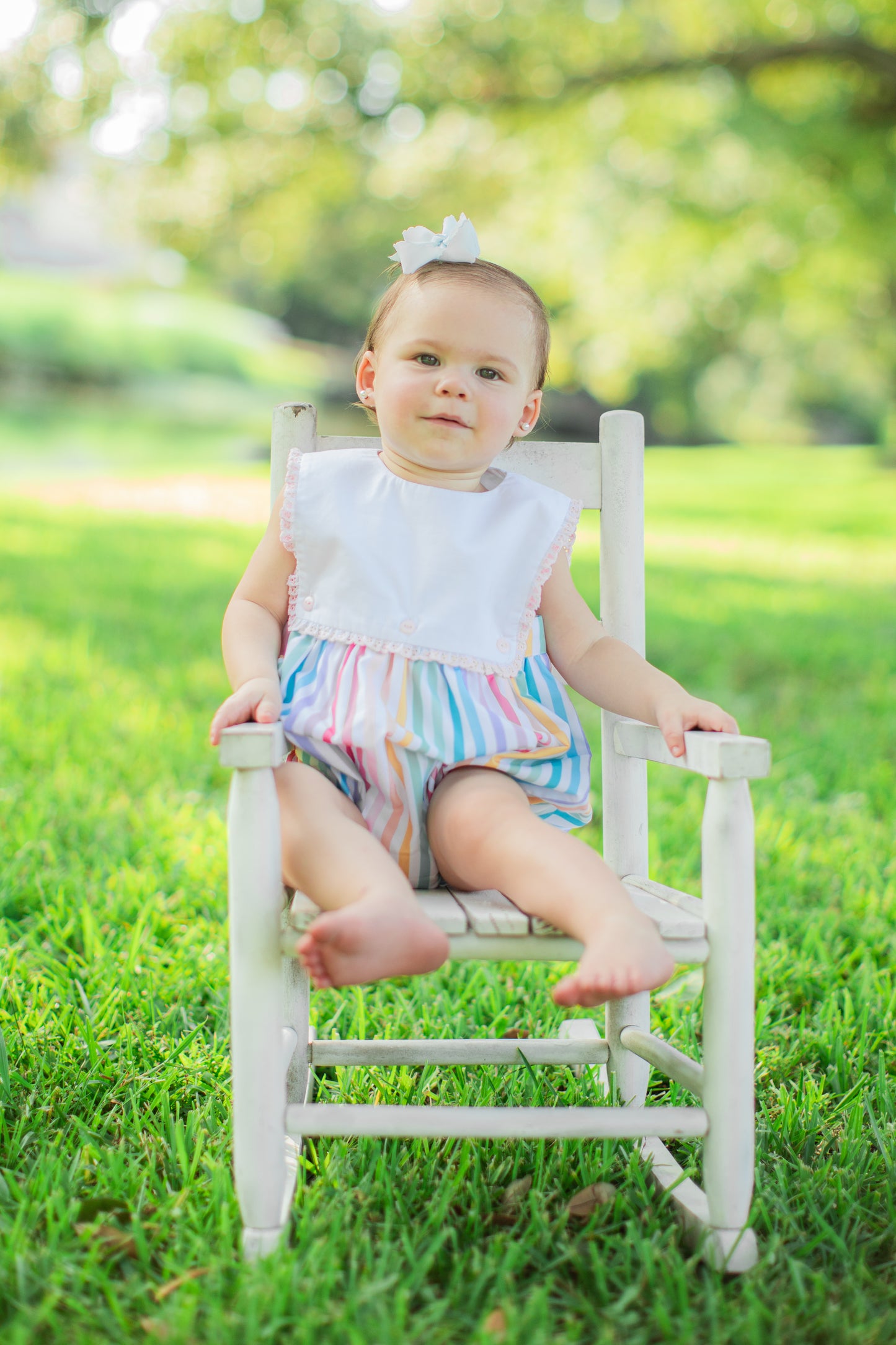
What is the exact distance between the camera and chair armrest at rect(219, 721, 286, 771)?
126 cm

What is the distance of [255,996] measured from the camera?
1296mm

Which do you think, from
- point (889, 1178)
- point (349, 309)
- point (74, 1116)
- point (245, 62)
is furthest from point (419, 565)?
point (349, 309)

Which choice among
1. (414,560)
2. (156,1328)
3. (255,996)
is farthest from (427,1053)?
(414,560)

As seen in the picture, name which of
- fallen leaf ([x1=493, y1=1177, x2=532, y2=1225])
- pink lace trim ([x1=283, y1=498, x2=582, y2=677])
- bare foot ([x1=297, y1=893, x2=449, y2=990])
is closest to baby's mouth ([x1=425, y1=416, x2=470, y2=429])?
pink lace trim ([x1=283, y1=498, x2=582, y2=677])

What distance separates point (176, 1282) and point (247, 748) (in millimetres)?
605

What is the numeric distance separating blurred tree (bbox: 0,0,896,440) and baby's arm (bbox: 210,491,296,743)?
6.68m

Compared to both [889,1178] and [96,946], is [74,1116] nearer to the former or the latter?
[96,946]

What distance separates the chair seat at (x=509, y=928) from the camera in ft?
4.17

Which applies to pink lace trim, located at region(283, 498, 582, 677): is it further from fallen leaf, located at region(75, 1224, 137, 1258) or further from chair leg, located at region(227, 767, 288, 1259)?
fallen leaf, located at region(75, 1224, 137, 1258)

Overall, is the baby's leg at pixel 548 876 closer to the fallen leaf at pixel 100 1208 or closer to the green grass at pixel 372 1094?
the green grass at pixel 372 1094

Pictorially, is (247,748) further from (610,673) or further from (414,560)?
(610,673)

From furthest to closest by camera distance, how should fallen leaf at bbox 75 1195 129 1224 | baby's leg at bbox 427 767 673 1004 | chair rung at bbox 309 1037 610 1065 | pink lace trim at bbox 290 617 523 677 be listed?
chair rung at bbox 309 1037 610 1065
pink lace trim at bbox 290 617 523 677
fallen leaf at bbox 75 1195 129 1224
baby's leg at bbox 427 767 673 1004

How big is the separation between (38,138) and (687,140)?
5.08 meters

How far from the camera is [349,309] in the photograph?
26609mm
